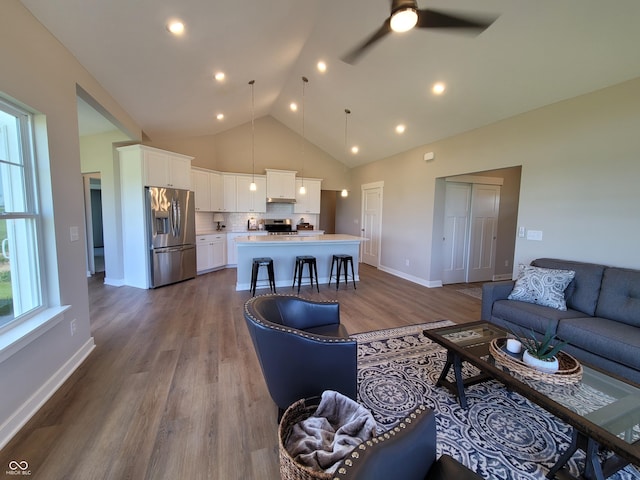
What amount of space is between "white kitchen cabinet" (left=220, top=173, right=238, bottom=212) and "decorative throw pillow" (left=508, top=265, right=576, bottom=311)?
6.05 m

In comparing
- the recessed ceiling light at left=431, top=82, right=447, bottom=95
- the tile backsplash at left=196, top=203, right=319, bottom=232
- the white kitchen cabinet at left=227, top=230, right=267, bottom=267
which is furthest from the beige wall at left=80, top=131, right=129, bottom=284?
the recessed ceiling light at left=431, top=82, right=447, bottom=95

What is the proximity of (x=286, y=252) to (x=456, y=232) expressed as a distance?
3.45 metres

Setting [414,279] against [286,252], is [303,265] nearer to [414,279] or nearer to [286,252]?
[286,252]

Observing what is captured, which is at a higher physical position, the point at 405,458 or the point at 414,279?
the point at 405,458

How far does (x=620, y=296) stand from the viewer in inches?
98.0

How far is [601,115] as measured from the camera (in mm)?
2863

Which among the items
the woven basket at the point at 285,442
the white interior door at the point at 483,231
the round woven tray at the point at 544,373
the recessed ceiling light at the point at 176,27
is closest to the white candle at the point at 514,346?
the round woven tray at the point at 544,373

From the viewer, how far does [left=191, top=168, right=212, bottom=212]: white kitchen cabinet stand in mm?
6016

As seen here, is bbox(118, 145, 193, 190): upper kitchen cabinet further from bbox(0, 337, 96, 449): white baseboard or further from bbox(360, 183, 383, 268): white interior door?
bbox(360, 183, 383, 268): white interior door

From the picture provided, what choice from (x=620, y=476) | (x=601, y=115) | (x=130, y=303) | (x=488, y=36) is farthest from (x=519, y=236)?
(x=130, y=303)

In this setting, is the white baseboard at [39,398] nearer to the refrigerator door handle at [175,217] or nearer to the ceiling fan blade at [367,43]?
the refrigerator door handle at [175,217]

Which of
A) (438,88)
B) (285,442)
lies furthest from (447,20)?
(285,442)

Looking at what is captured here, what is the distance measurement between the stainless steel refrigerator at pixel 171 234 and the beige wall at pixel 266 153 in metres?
1.65

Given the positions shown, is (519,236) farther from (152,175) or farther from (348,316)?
(152,175)
